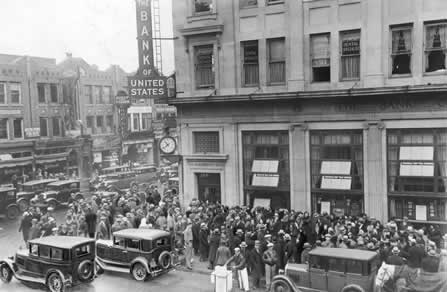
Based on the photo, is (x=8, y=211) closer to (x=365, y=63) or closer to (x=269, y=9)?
(x=269, y=9)

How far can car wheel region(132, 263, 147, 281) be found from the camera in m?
14.3

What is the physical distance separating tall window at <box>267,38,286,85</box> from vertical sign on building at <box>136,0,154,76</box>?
5896 millimetres

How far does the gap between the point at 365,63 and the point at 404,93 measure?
1839mm

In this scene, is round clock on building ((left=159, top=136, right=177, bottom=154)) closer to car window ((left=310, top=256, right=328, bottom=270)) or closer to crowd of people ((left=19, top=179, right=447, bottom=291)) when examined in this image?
crowd of people ((left=19, top=179, right=447, bottom=291))

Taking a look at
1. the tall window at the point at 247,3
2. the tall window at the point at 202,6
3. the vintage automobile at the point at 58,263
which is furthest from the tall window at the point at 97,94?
the vintage automobile at the point at 58,263

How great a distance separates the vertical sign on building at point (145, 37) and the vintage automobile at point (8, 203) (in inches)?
413

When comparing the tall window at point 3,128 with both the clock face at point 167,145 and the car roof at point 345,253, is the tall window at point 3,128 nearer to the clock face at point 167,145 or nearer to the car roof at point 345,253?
the clock face at point 167,145

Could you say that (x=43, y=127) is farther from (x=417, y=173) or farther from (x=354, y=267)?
(x=354, y=267)

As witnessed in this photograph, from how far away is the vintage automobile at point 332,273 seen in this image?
10992 millimetres

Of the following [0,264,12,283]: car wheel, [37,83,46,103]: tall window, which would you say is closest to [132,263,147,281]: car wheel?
[0,264,12,283]: car wheel

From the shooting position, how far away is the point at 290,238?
13859mm

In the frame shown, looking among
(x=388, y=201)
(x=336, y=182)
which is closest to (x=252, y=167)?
(x=336, y=182)

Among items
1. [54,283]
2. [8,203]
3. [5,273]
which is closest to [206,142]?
[54,283]

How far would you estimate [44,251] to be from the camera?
1386 centimetres
